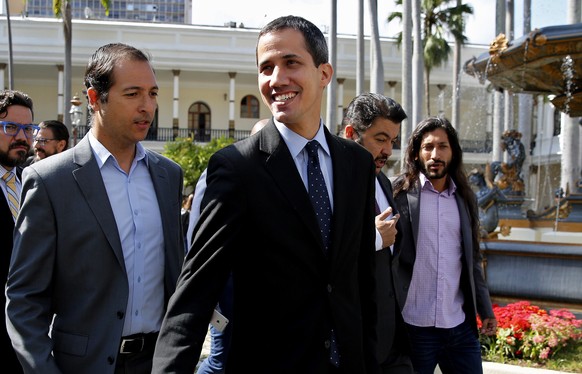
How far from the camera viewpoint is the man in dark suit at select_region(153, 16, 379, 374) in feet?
7.36

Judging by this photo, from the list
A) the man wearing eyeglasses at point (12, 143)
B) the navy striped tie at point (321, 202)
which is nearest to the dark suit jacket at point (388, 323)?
the navy striped tie at point (321, 202)

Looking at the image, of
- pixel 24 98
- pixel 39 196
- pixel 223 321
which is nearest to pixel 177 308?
pixel 223 321

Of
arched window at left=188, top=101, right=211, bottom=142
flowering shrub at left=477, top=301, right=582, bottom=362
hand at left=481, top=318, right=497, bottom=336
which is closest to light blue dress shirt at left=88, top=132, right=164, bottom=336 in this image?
hand at left=481, top=318, right=497, bottom=336

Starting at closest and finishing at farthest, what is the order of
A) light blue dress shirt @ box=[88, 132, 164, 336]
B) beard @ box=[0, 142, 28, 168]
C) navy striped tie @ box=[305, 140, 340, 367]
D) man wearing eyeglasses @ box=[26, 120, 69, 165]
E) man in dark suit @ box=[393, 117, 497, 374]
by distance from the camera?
1. navy striped tie @ box=[305, 140, 340, 367]
2. light blue dress shirt @ box=[88, 132, 164, 336]
3. beard @ box=[0, 142, 28, 168]
4. man in dark suit @ box=[393, 117, 497, 374]
5. man wearing eyeglasses @ box=[26, 120, 69, 165]

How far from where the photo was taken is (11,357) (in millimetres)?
3172

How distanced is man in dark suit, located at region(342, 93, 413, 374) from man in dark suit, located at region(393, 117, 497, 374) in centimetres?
35

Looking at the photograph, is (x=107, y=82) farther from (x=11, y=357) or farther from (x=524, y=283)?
(x=524, y=283)

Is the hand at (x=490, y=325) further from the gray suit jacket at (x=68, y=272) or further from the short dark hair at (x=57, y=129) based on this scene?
the short dark hair at (x=57, y=129)

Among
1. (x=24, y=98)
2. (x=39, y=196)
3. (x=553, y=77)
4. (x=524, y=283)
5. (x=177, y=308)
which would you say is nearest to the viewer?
(x=177, y=308)

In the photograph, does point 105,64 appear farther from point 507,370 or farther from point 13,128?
point 507,370

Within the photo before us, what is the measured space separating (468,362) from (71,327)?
2.33 meters

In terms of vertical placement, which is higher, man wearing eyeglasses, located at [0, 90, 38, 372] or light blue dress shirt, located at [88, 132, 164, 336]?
man wearing eyeglasses, located at [0, 90, 38, 372]

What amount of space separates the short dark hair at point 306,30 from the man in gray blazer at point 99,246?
0.69 m

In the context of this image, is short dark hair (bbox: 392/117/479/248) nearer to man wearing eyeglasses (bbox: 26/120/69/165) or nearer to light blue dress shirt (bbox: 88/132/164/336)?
light blue dress shirt (bbox: 88/132/164/336)
